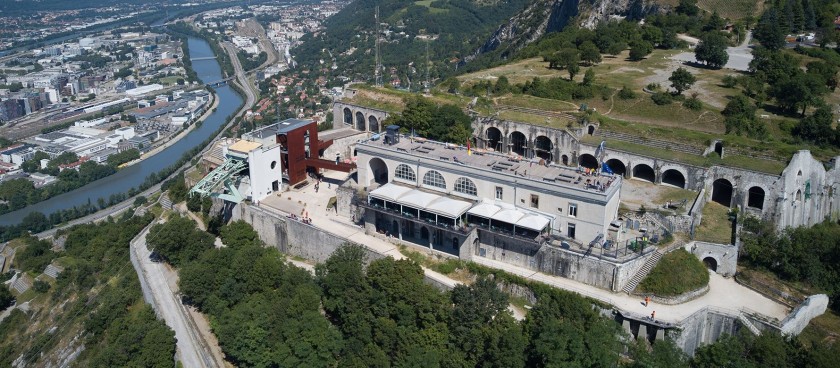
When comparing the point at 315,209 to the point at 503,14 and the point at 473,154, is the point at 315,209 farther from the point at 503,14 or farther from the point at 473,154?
the point at 503,14

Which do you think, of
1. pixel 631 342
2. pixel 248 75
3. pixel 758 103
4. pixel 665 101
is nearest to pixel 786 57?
pixel 758 103

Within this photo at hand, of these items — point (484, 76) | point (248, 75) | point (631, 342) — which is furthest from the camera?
point (248, 75)

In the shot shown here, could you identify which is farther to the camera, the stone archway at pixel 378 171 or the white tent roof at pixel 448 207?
the stone archway at pixel 378 171

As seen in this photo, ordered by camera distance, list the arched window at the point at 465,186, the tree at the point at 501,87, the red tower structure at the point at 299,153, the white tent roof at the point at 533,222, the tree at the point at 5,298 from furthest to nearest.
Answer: the tree at the point at 501,87 → the tree at the point at 5,298 → the red tower structure at the point at 299,153 → the arched window at the point at 465,186 → the white tent roof at the point at 533,222

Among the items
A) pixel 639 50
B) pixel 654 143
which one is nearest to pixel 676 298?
pixel 654 143

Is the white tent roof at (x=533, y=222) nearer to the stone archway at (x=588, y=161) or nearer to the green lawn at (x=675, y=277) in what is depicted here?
the green lawn at (x=675, y=277)

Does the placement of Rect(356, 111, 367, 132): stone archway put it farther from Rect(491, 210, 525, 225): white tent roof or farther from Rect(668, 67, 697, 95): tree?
Rect(668, 67, 697, 95): tree

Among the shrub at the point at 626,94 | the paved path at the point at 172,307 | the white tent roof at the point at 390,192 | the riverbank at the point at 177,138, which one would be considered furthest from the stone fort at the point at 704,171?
the riverbank at the point at 177,138
